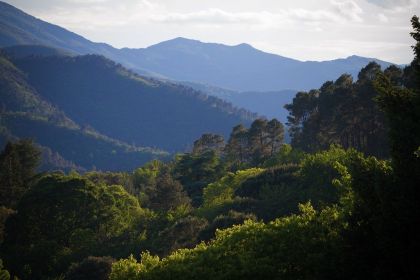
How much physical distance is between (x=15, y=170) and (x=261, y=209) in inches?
2009

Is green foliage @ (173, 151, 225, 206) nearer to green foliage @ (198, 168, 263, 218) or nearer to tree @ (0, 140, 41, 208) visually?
green foliage @ (198, 168, 263, 218)

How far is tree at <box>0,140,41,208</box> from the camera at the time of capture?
70806mm

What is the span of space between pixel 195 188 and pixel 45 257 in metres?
32.0

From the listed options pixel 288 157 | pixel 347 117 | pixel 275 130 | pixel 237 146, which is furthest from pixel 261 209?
pixel 237 146

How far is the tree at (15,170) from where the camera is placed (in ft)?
232

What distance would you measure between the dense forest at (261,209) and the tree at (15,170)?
0.21 meters

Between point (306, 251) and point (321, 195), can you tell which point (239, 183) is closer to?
point (321, 195)

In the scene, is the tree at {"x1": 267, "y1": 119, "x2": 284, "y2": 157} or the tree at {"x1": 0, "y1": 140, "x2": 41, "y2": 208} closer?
the tree at {"x1": 0, "y1": 140, "x2": 41, "y2": 208}

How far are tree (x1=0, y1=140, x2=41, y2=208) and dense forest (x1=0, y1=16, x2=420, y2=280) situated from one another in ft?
0.70

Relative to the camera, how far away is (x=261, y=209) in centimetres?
3897

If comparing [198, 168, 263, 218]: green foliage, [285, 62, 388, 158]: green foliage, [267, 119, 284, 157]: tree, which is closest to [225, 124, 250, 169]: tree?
[267, 119, 284, 157]: tree

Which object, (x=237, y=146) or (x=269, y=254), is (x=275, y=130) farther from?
(x=269, y=254)

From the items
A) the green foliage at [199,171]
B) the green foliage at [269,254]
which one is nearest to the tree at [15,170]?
the green foliage at [199,171]

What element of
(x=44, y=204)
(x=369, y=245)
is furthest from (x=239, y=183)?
(x=369, y=245)
